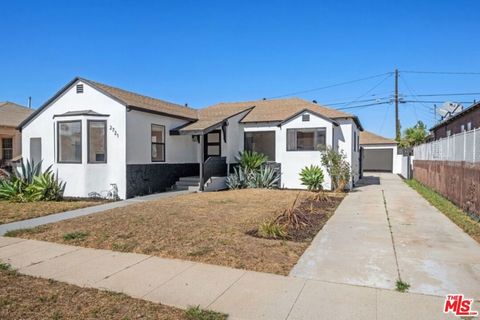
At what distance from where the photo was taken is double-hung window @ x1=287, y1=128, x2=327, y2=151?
16.4m

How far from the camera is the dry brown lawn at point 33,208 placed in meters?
9.40

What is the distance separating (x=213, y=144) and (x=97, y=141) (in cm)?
621

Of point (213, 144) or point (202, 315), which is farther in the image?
point (213, 144)

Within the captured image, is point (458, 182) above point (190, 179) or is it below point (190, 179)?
above

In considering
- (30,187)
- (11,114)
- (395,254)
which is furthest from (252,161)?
(11,114)

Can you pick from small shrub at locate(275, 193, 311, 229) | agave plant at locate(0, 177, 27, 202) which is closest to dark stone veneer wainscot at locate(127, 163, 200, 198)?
agave plant at locate(0, 177, 27, 202)

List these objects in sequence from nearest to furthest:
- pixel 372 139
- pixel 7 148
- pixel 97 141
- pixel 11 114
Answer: pixel 97 141, pixel 7 148, pixel 11 114, pixel 372 139

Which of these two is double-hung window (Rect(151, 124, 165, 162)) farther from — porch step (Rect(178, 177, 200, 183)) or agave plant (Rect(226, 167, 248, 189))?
agave plant (Rect(226, 167, 248, 189))

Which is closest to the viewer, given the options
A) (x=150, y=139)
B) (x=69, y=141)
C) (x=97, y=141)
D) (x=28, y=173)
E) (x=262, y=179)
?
(x=28, y=173)

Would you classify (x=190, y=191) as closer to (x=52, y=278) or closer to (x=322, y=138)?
(x=322, y=138)

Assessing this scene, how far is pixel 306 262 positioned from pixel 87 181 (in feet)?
34.1

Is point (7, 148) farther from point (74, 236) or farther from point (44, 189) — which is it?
point (74, 236)

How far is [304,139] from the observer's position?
17031mm

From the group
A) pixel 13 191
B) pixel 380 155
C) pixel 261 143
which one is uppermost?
pixel 261 143
